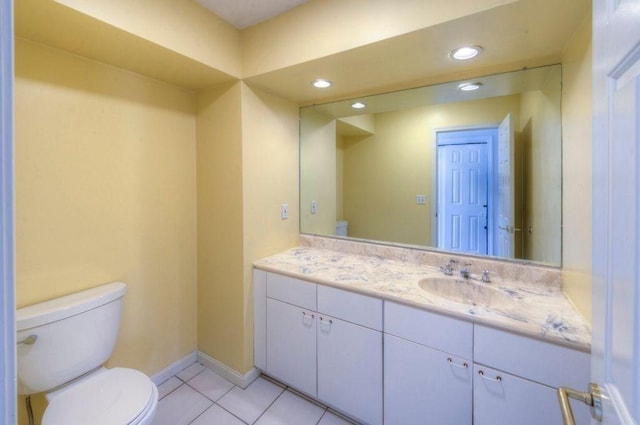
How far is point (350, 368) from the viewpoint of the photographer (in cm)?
153

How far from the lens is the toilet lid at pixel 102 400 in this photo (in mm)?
1128

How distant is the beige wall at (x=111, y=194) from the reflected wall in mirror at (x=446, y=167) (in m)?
1.04

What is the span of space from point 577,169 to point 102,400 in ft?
7.59

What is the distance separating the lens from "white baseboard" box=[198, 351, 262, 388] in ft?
6.24

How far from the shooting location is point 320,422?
1.61 m

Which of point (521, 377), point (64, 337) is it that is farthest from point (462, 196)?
point (64, 337)

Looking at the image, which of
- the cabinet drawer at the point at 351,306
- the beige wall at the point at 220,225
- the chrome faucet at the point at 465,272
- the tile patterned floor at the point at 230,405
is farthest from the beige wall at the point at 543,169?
the beige wall at the point at 220,225

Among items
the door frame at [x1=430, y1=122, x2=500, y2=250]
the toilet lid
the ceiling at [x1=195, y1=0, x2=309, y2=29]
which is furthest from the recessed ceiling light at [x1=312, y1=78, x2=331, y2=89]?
the toilet lid

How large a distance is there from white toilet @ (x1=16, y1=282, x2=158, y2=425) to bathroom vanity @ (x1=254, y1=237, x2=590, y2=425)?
2.63 ft

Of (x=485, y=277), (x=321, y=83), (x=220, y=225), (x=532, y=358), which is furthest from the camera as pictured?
(x=220, y=225)

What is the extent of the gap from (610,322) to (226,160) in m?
1.93

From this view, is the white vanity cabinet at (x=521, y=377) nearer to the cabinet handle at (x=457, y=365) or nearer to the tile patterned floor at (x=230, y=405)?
the cabinet handle at (x=457, y=365)

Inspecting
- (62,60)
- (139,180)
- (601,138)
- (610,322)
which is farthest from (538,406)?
(62,60)

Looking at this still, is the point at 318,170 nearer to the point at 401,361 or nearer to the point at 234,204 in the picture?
the point at 234,204
